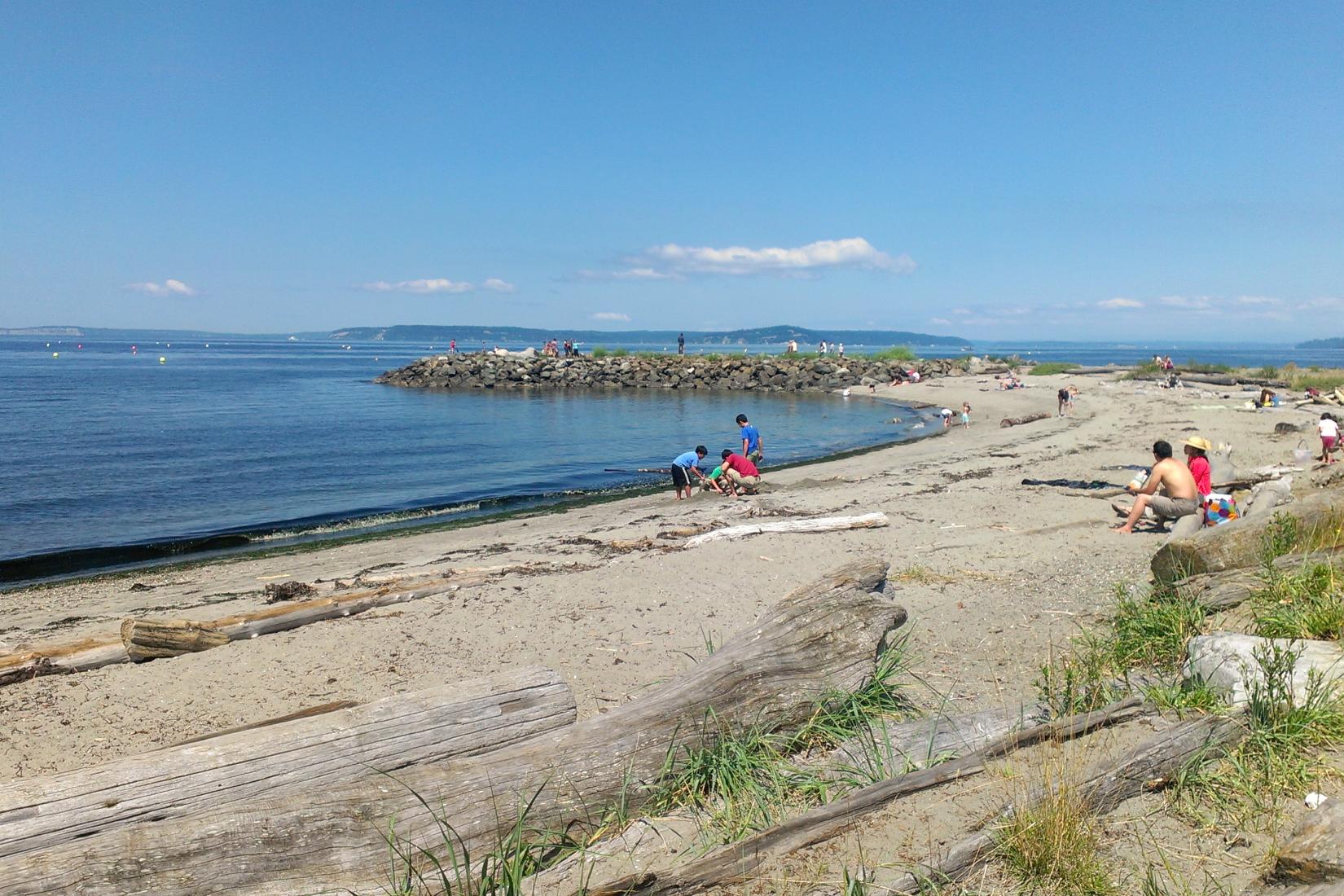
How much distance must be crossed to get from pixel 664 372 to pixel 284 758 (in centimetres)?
5821

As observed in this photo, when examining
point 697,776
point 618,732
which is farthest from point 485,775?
point 697,776

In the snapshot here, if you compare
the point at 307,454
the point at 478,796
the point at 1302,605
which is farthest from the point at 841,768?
the point at 307,454

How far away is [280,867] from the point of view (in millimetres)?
3098

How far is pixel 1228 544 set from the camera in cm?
643

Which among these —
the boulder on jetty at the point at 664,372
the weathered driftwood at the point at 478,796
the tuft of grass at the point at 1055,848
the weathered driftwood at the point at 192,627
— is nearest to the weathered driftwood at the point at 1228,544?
the weathered driftwood at the point at 478,796

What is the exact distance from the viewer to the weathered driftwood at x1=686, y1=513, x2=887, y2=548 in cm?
1219

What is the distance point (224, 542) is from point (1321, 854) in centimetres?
1739

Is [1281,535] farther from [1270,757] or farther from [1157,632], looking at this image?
[1270,757]

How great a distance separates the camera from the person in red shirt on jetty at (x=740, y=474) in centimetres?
1772

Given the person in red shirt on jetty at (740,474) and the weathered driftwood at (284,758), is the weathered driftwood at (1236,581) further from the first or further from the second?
the person in red shirt on jetty at (740,474)

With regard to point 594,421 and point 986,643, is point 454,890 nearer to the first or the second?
point 986,643

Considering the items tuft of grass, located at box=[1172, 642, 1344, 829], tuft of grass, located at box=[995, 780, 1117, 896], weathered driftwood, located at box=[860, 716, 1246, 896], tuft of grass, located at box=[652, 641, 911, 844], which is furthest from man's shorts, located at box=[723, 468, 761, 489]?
tuft of grass, located at box=[995, 780, 1117, 896]

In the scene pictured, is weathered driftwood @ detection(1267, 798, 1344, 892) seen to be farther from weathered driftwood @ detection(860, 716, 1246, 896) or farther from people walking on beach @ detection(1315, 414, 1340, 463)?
people walking on beach @ detection(1315, 414, 1340, 463)

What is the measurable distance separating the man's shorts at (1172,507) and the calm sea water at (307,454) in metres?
13.7
